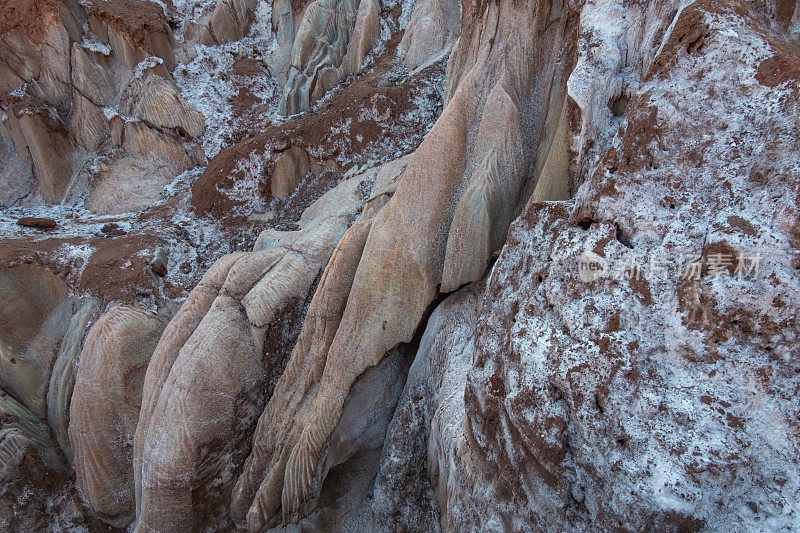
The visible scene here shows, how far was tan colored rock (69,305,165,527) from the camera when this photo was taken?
21.0 ft

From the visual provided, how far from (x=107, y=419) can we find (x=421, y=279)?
192 inches

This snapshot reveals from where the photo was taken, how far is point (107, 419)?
644cm

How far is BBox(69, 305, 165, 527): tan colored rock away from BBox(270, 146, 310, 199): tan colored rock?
159 inches

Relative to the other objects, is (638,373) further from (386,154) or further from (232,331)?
(386,154)

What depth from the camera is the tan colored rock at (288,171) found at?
940cm

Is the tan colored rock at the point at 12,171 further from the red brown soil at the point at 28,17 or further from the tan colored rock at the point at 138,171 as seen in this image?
the red brown soil at the point at 28,17

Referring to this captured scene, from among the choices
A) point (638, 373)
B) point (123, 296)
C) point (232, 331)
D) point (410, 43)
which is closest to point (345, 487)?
point (232, 331)

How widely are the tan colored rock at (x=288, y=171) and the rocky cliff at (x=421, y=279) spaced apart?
0.04 m

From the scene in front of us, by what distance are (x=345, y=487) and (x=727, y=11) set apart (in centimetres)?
592

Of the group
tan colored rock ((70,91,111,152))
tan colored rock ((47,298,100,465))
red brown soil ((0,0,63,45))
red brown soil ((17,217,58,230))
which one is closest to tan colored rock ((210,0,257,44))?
red brown soil ((0,0,63,45))

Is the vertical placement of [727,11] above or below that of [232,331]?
above

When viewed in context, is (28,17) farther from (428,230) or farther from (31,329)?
(428,230)

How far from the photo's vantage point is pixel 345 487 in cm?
575

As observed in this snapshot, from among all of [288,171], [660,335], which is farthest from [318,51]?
[660,335]
